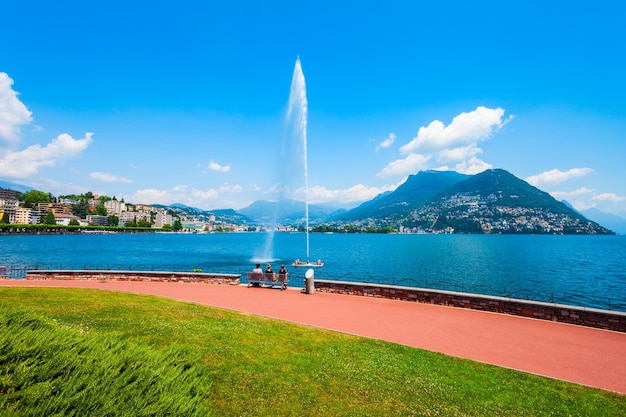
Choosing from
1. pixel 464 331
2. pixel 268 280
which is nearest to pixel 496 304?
pixel 464 331

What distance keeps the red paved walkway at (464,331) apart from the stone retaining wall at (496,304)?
0.43 metres

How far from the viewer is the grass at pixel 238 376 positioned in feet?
15.5

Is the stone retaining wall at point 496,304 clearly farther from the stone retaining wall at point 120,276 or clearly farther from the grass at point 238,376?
the stone retaining wall at point 120,276

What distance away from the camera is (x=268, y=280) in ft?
68.4

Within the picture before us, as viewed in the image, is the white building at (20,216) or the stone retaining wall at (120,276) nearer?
the stone retaining wall at (120,276)

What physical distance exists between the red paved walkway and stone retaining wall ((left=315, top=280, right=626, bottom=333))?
1.42 feet

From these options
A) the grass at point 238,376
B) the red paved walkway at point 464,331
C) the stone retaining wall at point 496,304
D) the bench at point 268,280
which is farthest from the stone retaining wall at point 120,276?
the grass at point 238,376

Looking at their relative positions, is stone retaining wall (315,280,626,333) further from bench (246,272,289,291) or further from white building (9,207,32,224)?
white building (9,207,32,224)

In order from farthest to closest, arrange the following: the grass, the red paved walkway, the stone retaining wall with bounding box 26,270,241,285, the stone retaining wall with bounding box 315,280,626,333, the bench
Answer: the stone retaining wall with bounding box 26,270,241,285, the bench, the stone retaining wall with bounding box 315,280,626,333, the red paved walkway, the grass

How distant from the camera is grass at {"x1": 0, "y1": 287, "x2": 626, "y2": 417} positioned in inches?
186

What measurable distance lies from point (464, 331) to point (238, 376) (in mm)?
8629

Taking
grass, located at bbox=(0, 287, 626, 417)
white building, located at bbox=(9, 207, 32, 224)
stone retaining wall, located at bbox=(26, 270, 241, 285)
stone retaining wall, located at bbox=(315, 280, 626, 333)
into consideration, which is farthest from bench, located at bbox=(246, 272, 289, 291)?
white building, located at bbox=(9, 207, 32, 224)

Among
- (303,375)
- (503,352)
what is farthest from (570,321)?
(303,375)

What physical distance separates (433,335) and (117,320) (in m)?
10.6
